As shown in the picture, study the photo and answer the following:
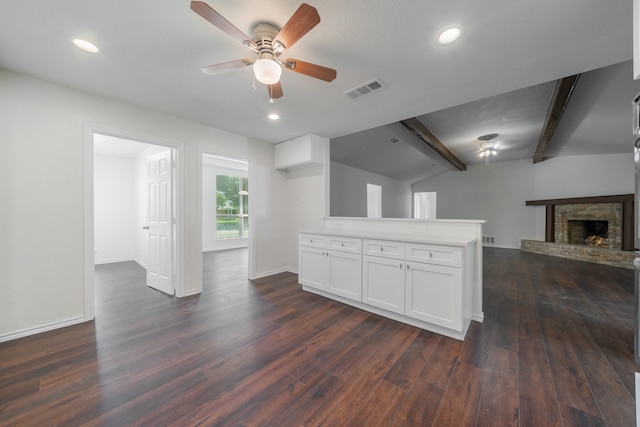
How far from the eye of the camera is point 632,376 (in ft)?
5.58

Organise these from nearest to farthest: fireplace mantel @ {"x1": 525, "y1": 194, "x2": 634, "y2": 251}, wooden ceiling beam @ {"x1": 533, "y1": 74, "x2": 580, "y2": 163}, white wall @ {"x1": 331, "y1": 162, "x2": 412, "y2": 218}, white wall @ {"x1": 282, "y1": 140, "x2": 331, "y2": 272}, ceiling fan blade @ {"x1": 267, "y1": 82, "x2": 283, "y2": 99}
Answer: ceiling fan blade @ {"x1": 267, "y1": 82, "x2": 283, "y2": 99} < wooden ceiling beam @ {"x1": 533, "y1": 74, "x2": 580, "y2": 163} < white wall @ {"x1": 282, "y1": 140, "x2": 331, "y2": 272} < fireplace mantel @ {"x1": 525, "y1": 194, "x2": 634, "y2": 251} < white wall @ {"x1": 331, "y1": 162, "x2": 412, "y2": 218}

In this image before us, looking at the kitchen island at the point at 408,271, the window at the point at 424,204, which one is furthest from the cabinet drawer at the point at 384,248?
the window at the point at 424,204

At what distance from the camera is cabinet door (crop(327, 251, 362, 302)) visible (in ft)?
9.52

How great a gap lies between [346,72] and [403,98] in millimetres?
→ 866

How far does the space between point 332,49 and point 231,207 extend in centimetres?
682

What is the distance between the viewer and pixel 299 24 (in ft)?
4.44

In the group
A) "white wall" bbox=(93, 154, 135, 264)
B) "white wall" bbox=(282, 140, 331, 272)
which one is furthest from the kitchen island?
"white wall" bbox=(93, 154, 135, 264)

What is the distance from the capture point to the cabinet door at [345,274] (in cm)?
290

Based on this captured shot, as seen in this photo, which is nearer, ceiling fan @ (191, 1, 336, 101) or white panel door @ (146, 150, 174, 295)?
ceiling fan @ (191, 1, 336, 101)

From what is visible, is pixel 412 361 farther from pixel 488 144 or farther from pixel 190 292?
pixel 488 144

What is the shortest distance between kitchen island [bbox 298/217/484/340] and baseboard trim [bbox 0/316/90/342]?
8.40 feet

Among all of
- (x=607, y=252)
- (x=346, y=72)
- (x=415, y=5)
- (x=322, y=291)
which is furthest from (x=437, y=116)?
(x=607, y=252)

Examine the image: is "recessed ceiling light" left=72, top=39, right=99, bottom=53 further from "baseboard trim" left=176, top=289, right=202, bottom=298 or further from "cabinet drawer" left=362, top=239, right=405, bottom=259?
"cabinet drawer" left=362, top=239, right=405, bottom=259

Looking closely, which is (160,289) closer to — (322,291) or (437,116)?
(322,291)
